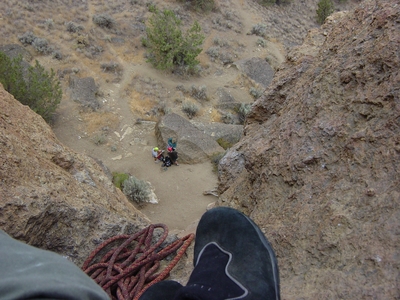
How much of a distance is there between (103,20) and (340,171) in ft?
56.8

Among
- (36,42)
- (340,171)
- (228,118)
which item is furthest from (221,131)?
(340,171)

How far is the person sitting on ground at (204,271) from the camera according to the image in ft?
3.68

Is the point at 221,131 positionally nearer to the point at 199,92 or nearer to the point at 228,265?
the point at 199,92

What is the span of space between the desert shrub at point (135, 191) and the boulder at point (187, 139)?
8.24 ft

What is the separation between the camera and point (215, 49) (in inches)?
725

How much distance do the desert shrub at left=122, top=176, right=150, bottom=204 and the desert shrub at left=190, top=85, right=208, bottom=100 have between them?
7145mm

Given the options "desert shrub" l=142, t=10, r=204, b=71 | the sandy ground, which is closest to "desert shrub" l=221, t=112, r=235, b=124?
the sandy ground

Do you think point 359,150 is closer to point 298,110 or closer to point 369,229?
point 369,229

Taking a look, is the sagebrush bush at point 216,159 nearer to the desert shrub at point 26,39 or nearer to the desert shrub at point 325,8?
the desert shrub at point 26,39

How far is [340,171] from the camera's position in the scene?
221 centimetres

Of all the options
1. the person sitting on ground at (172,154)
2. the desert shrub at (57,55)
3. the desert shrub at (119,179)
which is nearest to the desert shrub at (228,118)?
the person sitting on ground at (172,154)

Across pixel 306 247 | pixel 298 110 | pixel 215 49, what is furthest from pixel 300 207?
pixel 215 49

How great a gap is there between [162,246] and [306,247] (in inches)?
56.0

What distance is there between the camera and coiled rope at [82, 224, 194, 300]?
256 cm
